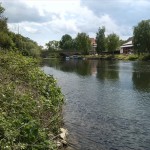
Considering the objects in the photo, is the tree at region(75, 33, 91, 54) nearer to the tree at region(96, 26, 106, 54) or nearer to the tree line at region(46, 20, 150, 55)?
the tree line at region(46, 20, 150, 55)

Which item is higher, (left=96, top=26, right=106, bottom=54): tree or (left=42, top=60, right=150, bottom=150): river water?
(left=96, top=26, right=106, bottom=54): tree

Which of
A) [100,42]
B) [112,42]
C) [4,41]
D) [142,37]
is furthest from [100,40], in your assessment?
[4,41]

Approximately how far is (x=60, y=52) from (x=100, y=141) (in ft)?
593

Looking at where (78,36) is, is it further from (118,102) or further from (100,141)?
(100,141)

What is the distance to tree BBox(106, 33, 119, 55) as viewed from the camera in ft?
547

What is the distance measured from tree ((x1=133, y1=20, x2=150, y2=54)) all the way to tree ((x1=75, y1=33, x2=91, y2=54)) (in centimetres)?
6754

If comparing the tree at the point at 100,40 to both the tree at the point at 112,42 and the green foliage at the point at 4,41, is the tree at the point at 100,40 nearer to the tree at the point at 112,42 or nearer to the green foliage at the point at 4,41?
the tree at the point at 112,42

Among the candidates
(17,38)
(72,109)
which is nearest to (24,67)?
(72,109)

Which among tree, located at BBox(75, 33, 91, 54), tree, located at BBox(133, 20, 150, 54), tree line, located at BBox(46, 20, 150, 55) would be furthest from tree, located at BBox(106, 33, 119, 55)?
tree, located at BBox(133, 20, 150, 54)

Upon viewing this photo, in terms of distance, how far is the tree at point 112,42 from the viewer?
6565 inches

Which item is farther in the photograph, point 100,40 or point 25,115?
point 100,40

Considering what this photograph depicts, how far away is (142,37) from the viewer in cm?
12438

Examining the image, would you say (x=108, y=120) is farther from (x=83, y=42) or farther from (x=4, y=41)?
(x=83, y=42)

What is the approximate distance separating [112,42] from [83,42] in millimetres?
28850
